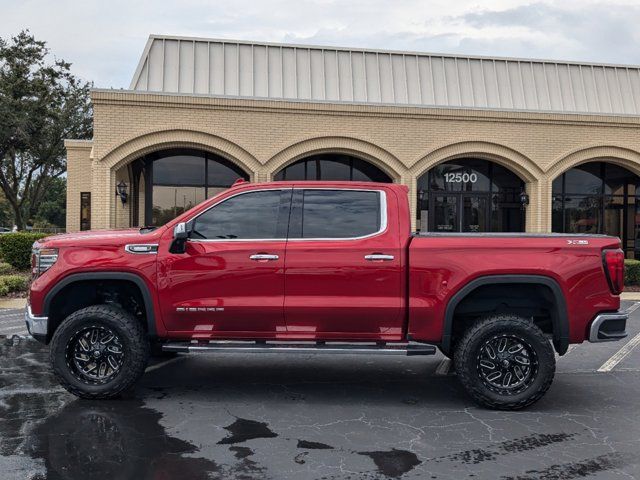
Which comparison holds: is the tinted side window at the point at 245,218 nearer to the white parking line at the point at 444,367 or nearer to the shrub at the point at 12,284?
the white parking line at the point at 444,367

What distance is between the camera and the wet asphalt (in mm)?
4500

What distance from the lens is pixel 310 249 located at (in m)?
6.07

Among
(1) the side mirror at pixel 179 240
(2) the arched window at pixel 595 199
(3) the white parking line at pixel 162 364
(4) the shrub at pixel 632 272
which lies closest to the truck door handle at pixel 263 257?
(1) the side mirror at pixel 179 240

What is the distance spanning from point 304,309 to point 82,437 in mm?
2173

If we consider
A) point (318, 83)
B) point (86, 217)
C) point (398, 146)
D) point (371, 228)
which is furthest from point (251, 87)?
point (371, 228)

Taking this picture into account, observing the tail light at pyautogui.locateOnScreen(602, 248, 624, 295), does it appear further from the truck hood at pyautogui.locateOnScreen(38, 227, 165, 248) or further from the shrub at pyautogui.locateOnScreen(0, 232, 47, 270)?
the shrub at pyautogui.locateOnScreen(0, 232, 47, 270)

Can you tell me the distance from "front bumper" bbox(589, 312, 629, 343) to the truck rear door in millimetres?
1782

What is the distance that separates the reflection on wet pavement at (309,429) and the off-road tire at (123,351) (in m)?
0.14

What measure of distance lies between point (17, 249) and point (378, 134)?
1068cm

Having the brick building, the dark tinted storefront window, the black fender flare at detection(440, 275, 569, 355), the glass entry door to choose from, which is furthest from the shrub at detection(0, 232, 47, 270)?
the black fender flare at detection(440, 275, 569, 355)

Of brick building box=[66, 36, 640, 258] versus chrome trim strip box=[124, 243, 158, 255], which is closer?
chrome trim strip box=[124, 243, 158, 255]

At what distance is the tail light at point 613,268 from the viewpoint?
598cm

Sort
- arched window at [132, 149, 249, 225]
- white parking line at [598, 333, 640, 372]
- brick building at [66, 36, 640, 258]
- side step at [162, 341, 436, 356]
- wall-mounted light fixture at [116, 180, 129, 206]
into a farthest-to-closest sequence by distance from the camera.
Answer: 1. arched window at [132, 149, 249, 225]
2. wall-mounted light fixture at [116, 180, 129, 206]
3. brick building at [66, 36, 640, 258]
4. white parking line at [598, 333, 640, 372]
5. side step at [162, 341, 436, 356]

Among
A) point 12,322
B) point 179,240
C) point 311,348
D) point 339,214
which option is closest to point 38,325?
point 179,240
